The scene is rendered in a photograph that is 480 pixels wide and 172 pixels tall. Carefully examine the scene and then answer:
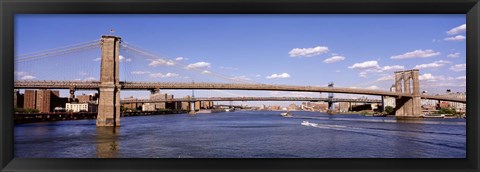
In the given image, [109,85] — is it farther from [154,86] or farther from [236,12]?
[236,12]

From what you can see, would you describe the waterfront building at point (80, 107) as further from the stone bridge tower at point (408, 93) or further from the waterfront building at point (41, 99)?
the stone bridge tower at point (408, 93)

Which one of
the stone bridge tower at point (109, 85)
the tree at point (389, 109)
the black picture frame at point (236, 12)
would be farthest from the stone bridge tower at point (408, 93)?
the black picture frame at point (236, 12)

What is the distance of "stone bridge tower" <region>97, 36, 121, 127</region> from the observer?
10867 millimetres

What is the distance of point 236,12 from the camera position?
2.56 metres

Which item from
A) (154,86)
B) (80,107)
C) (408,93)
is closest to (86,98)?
(80,107)

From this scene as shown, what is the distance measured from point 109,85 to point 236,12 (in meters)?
9.06

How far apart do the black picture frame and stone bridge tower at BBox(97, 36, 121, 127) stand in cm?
852

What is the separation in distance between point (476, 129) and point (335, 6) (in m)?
1.20

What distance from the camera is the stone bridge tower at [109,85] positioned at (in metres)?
10.9

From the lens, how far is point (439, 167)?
2594mm

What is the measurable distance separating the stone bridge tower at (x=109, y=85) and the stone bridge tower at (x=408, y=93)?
1394 cm

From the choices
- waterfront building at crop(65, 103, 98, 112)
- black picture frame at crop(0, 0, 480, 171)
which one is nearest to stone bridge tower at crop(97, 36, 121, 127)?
black picture frame at crop(0, 0, 480, 171)

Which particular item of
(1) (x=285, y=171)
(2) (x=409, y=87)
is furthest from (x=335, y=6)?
(2) (x=409, y=87)

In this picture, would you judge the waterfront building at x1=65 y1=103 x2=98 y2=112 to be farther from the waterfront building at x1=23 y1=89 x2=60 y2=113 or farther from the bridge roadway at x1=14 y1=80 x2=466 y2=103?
the bridge roadway at x1=14 y1=80 x2=466 y2=103
